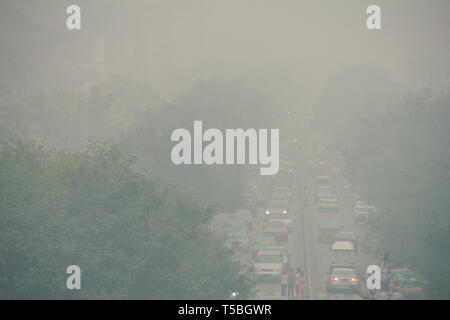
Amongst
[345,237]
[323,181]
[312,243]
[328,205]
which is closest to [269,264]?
[345,237]

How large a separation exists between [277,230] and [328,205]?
42.6 feet

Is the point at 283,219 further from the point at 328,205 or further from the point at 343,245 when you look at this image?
the point at 343,245

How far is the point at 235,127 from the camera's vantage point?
73125 millimetres

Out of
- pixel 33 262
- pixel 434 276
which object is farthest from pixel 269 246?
pixel 33 262

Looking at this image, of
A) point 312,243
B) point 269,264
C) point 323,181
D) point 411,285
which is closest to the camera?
point 411,285

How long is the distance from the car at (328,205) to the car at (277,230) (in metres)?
11.2

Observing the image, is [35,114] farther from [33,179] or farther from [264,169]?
[33,179]

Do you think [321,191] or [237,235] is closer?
[237,235]

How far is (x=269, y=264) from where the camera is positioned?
4003cm

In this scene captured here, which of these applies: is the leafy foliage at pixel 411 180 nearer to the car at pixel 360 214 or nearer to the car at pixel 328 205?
the car at pixel 360 214

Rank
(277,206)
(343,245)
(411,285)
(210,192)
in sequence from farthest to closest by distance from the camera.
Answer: (277,206) → (210,192) → (343,245) → (411,285)

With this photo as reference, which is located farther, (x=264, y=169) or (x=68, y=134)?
(x=264, y=169)

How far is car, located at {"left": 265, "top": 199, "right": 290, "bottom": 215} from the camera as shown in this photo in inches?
2320
